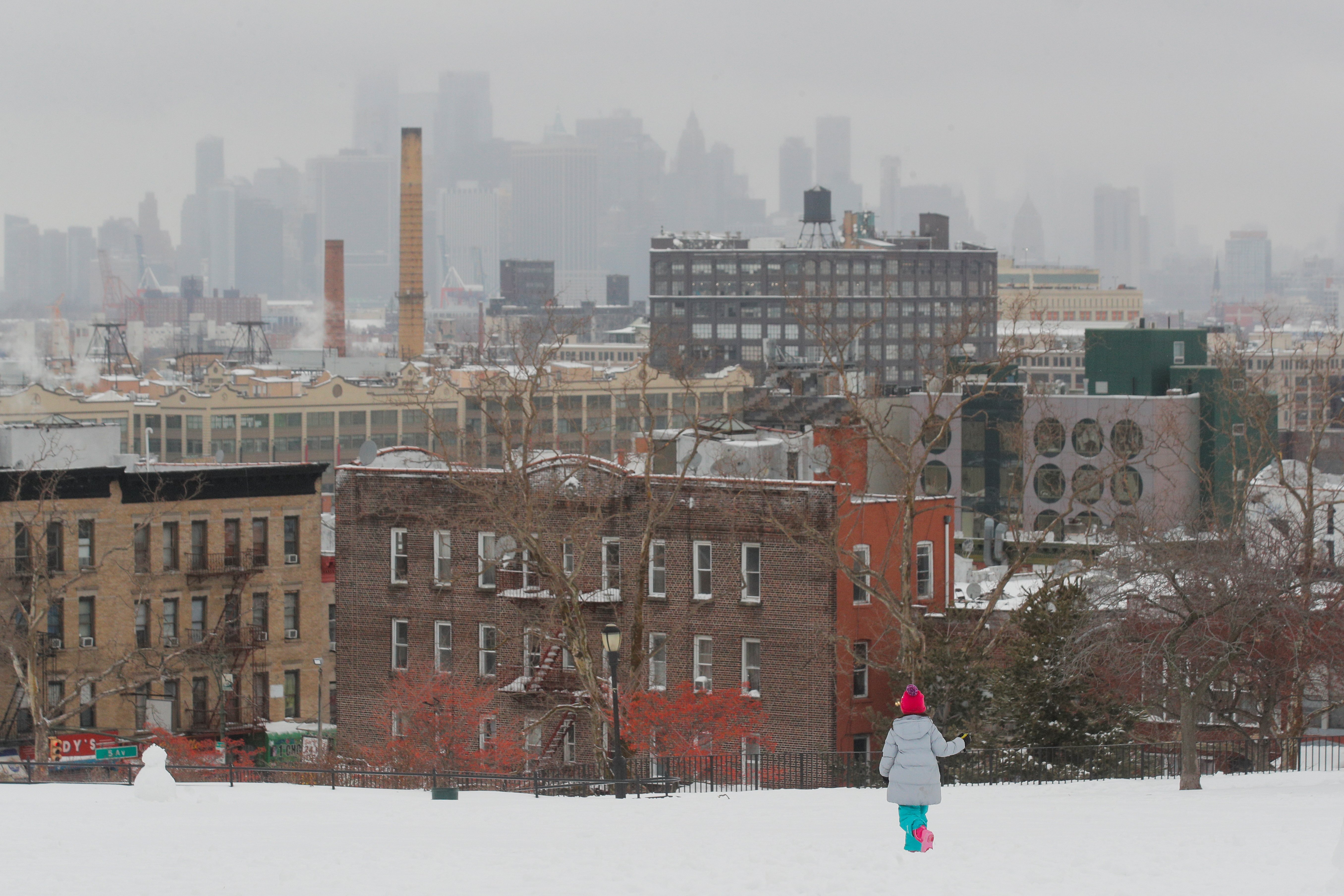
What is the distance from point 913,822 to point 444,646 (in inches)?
1156

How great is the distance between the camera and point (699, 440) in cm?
4738

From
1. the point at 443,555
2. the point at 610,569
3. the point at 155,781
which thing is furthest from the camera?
the point at 443,555

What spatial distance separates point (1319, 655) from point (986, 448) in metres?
63.6

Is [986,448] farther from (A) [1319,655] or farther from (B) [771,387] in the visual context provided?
→ (A) [1319,655]

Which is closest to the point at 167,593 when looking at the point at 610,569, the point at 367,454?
the point at 610,569

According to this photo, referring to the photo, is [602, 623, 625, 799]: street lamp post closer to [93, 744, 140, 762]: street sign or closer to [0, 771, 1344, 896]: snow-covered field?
[0, 771, 1344, 896]: snow-covered field

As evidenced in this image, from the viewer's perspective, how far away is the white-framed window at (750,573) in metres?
45.8

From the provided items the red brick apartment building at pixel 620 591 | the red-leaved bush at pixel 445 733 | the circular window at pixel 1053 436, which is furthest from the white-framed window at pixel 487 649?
the circular window at pixel 1053 436

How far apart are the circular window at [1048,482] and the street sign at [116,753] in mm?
58886

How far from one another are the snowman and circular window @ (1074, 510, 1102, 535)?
30190mm

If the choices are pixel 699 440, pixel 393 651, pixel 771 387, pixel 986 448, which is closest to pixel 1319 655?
pixel 699 440

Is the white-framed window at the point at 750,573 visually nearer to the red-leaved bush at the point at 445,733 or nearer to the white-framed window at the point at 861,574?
the white-framed window at the point at 861,574

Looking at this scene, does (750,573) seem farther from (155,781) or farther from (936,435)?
(155,781)

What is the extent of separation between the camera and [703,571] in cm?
4641
